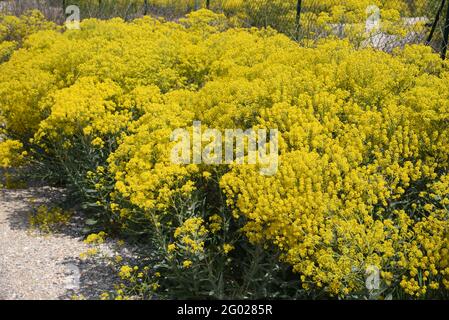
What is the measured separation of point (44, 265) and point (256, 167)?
1.95 metres

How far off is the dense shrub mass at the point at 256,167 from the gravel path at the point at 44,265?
0.27 meters

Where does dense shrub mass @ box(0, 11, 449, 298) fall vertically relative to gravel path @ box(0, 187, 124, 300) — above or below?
above

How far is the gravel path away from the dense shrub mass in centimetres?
27

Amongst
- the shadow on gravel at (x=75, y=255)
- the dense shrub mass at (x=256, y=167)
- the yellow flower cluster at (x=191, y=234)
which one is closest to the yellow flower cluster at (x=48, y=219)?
the shadow on gravel at (x=75, y=255)

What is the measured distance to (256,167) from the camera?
3.51 meters

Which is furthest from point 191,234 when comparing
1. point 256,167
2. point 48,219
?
point 48,219

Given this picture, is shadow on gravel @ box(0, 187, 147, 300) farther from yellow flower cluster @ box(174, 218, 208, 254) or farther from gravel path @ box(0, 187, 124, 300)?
yellow flower cluster @ box(174, 218, 208, 254)

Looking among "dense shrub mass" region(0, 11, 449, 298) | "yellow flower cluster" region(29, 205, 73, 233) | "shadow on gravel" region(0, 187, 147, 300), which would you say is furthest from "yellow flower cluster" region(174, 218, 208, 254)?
"yellow flower cluster" region(29, 205, 73, 233)

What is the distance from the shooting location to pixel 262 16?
34.7ft

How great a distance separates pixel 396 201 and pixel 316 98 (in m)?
1.08

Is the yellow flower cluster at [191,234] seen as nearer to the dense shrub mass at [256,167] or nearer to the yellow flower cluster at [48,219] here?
the dense shrub mass at [256,167]

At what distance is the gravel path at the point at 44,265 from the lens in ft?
12.6

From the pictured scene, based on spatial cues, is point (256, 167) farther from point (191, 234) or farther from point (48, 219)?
point (48, 219)

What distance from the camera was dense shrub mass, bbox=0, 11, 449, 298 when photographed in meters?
3.07
